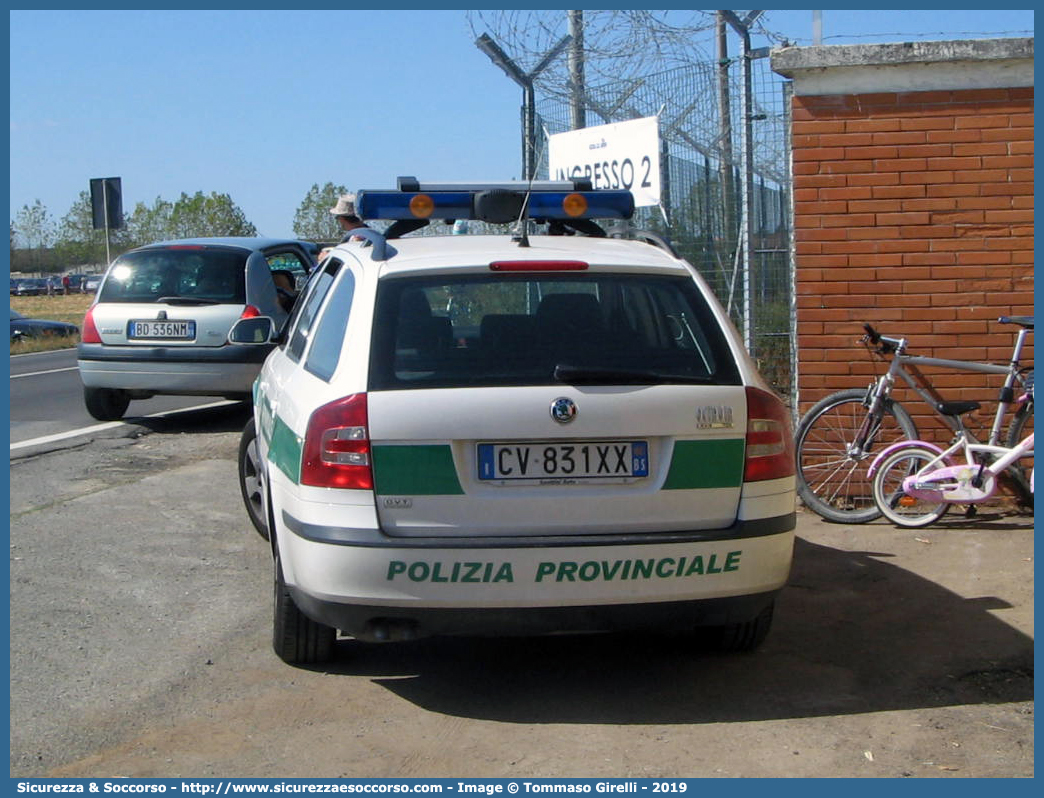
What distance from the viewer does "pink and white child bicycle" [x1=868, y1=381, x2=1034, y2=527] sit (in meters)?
7.15

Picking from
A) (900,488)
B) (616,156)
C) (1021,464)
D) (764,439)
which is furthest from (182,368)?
(764,439)

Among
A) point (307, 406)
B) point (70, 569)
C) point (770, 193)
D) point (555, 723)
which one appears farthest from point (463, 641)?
point (770, 193)

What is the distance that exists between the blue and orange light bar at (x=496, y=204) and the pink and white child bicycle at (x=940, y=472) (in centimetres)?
238

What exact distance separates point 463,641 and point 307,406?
4.65ft

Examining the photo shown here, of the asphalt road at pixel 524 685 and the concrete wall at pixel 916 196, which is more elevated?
the concrete wall at pixel 916 196

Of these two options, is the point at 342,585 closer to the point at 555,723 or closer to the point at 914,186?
the point at 555,723

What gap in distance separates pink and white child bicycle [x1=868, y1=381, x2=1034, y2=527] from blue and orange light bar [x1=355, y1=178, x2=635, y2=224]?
2.38 m

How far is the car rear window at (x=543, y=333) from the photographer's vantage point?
14.6ft

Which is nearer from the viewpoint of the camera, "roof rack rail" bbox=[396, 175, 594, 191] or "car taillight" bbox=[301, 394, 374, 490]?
"car taillight" bbox=[301, 394, 374, 490]

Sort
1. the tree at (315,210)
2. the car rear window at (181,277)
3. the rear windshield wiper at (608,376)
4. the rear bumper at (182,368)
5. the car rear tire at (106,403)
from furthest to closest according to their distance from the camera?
the tree at (315,210), the car rear tire at (106,403), the car rear window at (181,277), the rear bumper at (182,368), the rear windshield wiper at (608,376)

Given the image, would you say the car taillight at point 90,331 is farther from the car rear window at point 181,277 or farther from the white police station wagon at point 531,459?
the white police station wagon at point 531,459

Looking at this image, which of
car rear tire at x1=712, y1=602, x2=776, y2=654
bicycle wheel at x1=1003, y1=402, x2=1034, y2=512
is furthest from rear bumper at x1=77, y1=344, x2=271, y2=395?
car rear tire at x1=712, y1=602, x2=776, y2=654

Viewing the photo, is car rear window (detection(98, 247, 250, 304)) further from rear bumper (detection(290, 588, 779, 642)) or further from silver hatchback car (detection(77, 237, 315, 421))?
rear bumper (detection(290, 588, 779, 642))

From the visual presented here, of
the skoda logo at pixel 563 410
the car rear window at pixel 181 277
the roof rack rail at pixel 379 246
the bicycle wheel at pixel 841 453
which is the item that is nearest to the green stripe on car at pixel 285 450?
the roof rack rail at pixel 379 246
